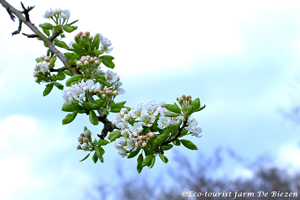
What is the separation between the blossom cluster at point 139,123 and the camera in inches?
69.3

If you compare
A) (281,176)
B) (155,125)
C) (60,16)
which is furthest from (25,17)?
(281,176)

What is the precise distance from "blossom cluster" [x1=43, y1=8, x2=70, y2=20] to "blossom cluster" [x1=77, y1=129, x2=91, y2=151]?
33.9 inches

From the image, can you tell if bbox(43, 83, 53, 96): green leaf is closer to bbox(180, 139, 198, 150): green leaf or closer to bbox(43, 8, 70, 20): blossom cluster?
bbox(43, 8, 70, 20): blossom cluster

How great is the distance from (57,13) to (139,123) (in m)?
1.13

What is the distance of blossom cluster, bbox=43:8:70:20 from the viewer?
2377 millimetres

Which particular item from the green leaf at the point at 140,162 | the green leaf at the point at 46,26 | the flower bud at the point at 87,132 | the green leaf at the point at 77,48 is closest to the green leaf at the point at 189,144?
the green leaf at the point at 140,162

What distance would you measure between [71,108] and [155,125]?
0.53m

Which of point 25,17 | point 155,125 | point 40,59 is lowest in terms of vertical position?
point 155,125

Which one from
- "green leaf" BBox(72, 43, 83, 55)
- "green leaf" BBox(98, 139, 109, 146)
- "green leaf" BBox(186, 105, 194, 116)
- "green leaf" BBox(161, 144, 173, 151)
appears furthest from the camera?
"green leaf" BBox(72, 43, 83, 55)

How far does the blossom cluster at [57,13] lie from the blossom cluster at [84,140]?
861mm

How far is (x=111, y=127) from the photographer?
79.0 inches

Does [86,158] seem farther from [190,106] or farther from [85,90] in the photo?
[190,106]

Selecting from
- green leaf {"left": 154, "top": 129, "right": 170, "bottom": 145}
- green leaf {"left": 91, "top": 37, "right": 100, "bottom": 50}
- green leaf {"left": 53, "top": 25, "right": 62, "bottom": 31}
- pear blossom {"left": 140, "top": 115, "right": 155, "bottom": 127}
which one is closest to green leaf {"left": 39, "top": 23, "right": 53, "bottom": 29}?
green leaf {"left": 53, "top": 25, "right": 62, "bottom": 31}

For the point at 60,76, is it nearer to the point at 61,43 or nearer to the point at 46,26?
the point at 61,43
